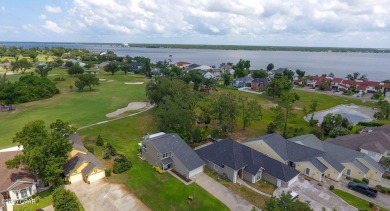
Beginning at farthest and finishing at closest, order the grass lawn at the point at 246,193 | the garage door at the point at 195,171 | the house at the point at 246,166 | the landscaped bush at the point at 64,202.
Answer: the garage door at the point at 195,171, the house at the point at 246,166, the grass lawn at the point at 246,193, the landscaped bush at the point at 64,202

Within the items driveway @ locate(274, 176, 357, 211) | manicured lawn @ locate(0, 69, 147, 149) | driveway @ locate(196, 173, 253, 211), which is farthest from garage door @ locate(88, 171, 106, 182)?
driveway @ locate(274, 176, 357, 211)

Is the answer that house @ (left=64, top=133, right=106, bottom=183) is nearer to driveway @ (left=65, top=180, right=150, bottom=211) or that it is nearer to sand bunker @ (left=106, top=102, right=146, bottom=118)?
driveway @ (left=65, top=180, right=150, bottom=211)

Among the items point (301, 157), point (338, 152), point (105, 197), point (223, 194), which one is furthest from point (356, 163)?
point (105, 197)

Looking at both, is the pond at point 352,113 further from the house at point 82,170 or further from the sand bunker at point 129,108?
the house at point 82,170

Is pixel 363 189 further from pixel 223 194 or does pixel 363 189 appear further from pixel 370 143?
pixel 223 194

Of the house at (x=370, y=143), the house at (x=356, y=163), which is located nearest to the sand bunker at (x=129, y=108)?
the house at (x=356, y=163)

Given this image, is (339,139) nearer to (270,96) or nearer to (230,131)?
(230,131)
